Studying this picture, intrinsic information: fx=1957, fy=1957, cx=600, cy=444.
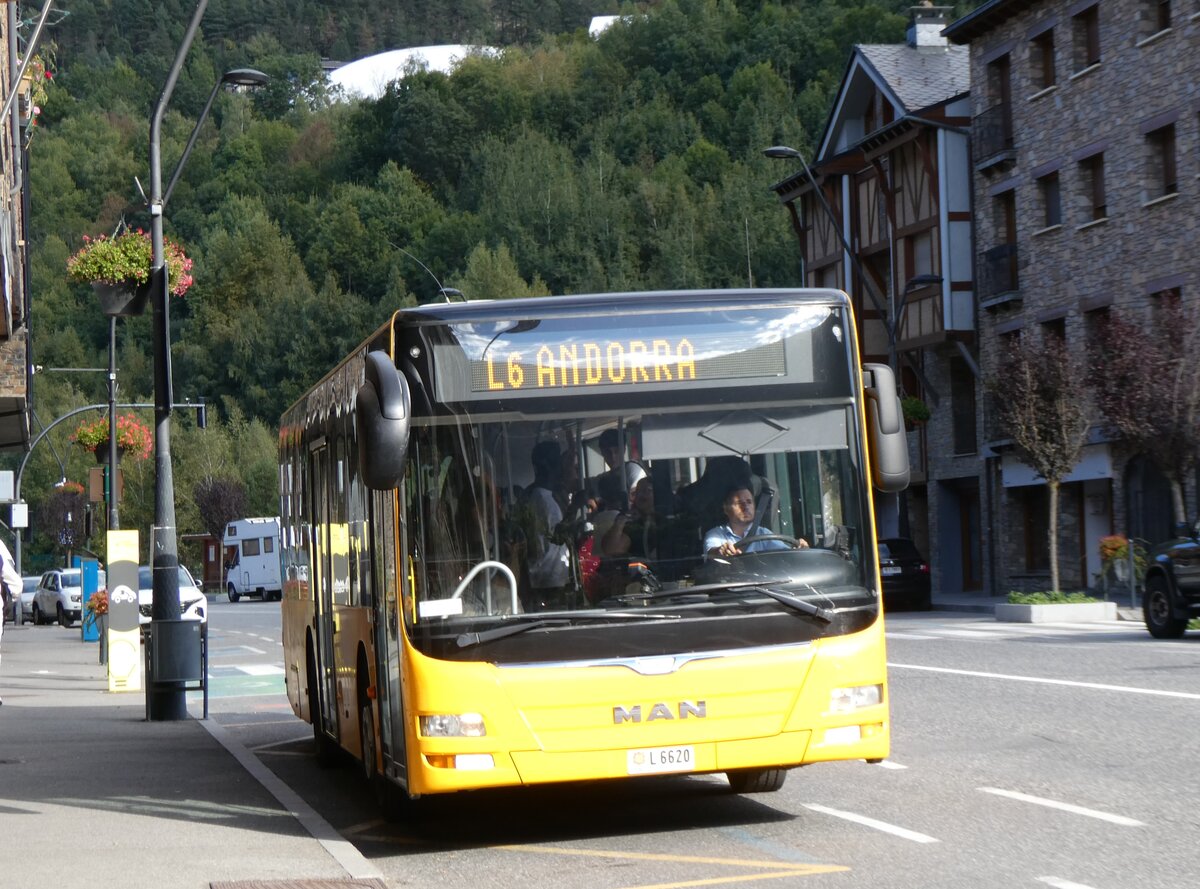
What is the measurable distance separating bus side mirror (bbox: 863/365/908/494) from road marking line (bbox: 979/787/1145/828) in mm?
1824

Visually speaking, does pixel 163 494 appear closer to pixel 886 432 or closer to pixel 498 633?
pixel 498 633

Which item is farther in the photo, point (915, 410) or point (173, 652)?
point (915, 410)

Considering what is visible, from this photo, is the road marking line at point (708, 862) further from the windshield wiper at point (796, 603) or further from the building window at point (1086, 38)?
the building window at point (1086, 38)

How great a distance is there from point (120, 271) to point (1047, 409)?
59.7 ft

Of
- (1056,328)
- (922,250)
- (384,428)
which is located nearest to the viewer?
(384,428)

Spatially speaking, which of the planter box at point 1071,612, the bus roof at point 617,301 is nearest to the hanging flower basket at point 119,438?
the planter box at point 1071,612

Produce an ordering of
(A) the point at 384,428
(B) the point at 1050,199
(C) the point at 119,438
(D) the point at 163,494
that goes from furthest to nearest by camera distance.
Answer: (B) the point at 1050,199 → (C) the point at 119,438 → (D) the point at 163,494 → (A) the point at 384,428


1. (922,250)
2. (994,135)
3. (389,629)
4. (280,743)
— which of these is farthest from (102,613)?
(922,250)

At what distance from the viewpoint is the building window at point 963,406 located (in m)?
46.4

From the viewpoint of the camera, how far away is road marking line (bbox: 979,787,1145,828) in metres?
9.16

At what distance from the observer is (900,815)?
31.9ft

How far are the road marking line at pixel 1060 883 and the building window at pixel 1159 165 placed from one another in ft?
103

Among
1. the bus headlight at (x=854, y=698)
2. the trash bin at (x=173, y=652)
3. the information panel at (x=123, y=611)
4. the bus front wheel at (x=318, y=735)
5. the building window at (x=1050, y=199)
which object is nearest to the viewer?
the bus headlight at (x=854, y=698)

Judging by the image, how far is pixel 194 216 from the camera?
4331 inches
